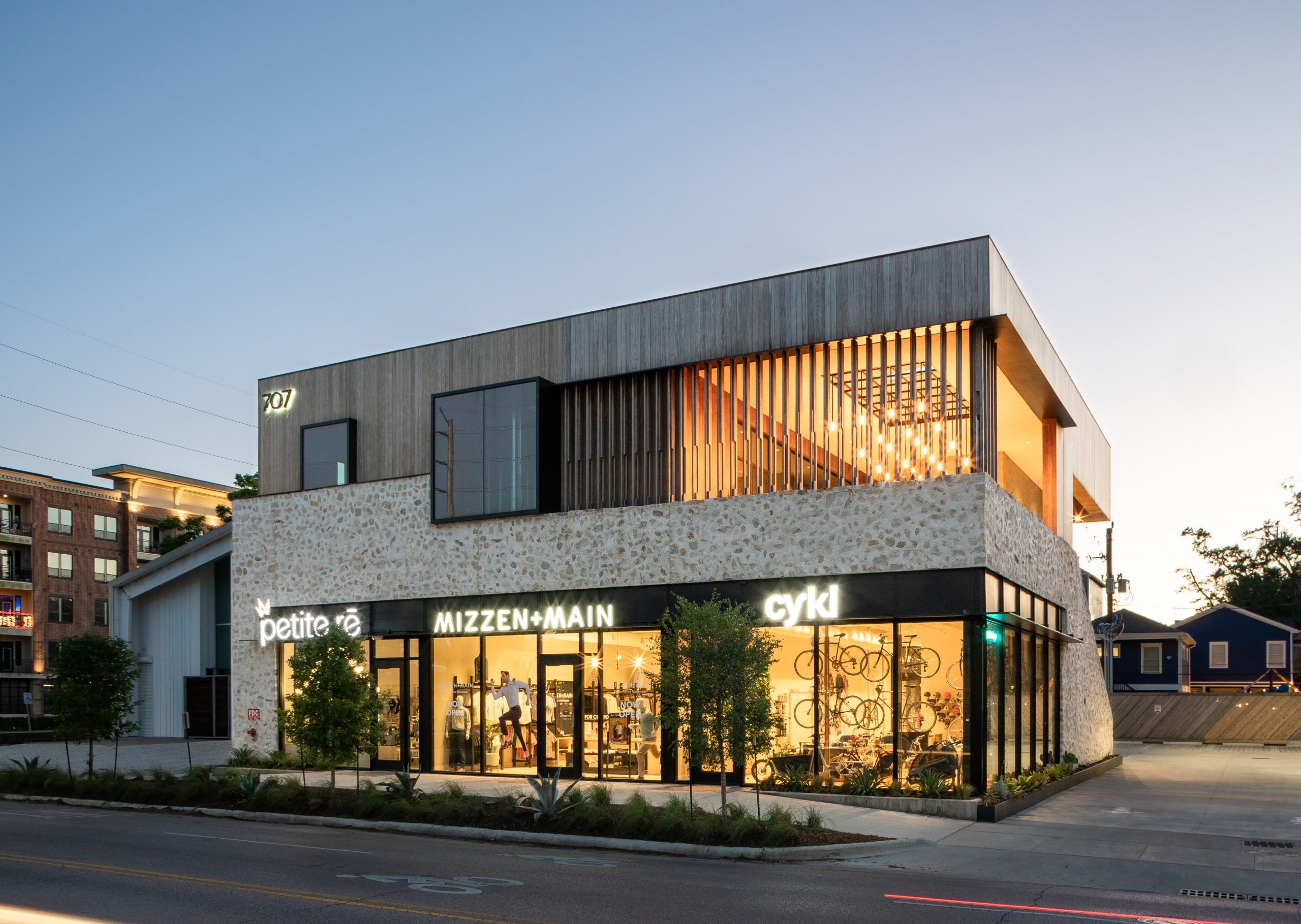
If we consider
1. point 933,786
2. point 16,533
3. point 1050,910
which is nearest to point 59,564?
point 16,533

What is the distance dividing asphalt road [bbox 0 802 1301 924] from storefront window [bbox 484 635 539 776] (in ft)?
25.6

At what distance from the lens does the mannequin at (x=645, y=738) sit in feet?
71.2

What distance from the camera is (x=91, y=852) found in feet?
45.2

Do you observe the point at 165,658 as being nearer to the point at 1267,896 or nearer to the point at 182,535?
the point at 182,535

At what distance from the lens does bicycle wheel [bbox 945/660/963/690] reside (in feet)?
61.5

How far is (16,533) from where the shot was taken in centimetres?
6762

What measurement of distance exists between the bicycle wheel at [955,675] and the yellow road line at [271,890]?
1083 cm

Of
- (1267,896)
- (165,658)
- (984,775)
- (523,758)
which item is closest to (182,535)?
(165,658)

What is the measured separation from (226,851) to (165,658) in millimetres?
30111

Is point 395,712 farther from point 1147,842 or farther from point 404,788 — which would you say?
point 1147,842

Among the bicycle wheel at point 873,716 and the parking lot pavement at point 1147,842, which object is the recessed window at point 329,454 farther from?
the parking lot pavement at point 1147,842

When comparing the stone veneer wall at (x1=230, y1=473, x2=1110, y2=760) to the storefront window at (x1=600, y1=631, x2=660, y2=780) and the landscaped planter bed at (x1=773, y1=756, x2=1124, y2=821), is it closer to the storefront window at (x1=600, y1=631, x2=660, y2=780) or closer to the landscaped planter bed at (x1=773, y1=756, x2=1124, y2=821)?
the storefront window at (x1=600, y1=631, x2=660, y2=780)

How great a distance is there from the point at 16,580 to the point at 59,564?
2.87 metres

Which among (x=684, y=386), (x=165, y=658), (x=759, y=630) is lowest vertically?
(x=165, y=658)
